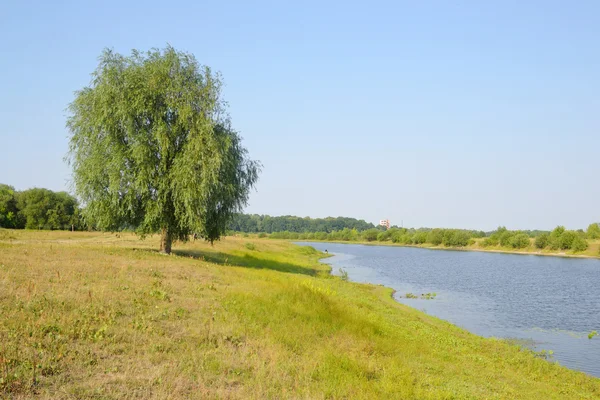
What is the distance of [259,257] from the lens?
51.2 metres

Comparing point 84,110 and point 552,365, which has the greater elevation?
point 84,110

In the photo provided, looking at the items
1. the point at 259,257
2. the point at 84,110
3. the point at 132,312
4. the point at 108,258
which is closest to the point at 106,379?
the point at 132,312

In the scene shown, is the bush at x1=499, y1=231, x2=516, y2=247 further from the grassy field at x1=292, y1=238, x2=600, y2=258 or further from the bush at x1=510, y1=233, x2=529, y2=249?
the bush at x1=510, y1=233, x2=529, y2=249

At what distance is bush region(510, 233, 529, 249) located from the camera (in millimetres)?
137625

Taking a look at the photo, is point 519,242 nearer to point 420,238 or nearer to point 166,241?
point 420,238

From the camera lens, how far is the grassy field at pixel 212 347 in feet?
33.0

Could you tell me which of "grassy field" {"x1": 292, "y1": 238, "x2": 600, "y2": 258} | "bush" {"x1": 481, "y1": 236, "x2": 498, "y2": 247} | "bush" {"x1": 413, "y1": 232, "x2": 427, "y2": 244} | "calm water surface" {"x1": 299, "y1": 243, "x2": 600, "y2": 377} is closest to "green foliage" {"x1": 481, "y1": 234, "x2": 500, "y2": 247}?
"bush" {"x1": 481, "y1": 236, "x2": 498, "y2": 247}

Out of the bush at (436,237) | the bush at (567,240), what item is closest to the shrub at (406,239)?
the bush at (436,237)

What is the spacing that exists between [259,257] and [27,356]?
4141 cm

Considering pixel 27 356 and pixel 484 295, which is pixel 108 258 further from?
pixel 484 295

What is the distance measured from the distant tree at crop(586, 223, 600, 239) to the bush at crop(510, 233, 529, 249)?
59.3 ft

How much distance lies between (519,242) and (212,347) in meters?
141

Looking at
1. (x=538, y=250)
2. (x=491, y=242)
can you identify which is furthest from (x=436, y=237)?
(x=538, y=250)

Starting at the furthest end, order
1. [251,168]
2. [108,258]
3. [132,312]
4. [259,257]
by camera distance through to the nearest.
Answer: [259,257] → [251,168] → [108,258] → [132,312]
